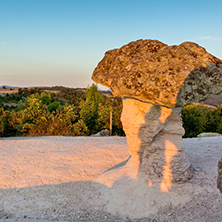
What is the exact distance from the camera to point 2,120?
12.2 m

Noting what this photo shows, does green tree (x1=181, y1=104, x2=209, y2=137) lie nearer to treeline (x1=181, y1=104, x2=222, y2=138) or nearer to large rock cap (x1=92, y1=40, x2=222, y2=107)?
treeline (x1=181, y1=104, x2=222, y2=138)

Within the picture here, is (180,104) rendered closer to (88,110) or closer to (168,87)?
(168,87)

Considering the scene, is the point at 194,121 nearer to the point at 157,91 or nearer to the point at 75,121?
the point at 75,121

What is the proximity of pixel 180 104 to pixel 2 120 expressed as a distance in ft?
36.5

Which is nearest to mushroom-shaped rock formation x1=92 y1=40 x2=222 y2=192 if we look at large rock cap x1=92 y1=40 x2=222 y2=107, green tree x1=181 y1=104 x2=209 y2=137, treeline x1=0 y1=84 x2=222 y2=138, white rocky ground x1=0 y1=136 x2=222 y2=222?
large rock cap x1=92 y1=40 x2=222 y2=107

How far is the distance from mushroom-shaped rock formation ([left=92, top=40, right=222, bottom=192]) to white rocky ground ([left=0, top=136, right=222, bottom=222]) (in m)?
0.35

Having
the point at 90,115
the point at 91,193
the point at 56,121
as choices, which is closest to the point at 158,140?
the point at 91,193

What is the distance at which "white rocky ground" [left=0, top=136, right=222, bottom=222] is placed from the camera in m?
4.35

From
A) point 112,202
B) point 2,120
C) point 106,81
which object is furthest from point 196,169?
point 2,120

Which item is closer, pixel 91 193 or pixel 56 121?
pixel 91 193

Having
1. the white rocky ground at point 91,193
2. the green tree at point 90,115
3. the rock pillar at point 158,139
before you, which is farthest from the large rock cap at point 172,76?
the green tree at point 90,115

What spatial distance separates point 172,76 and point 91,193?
10.7 feet

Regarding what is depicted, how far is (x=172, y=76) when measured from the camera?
3.84 meters

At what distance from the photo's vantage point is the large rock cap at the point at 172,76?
3777mm
